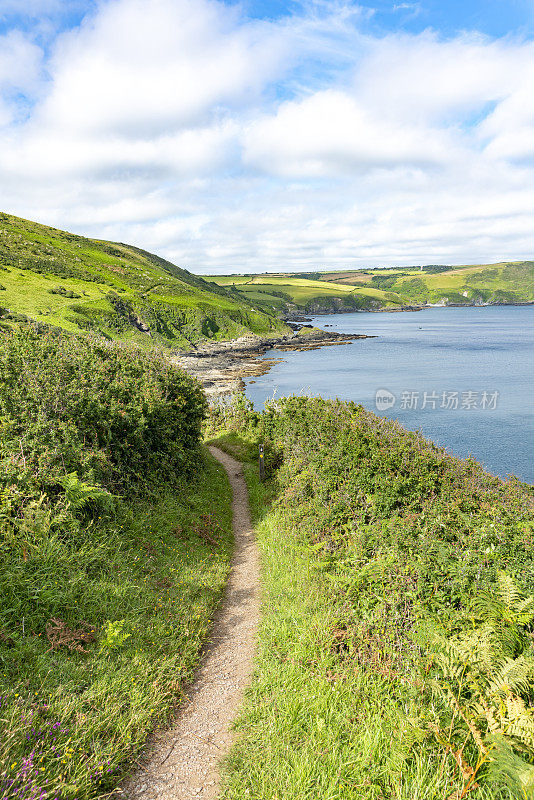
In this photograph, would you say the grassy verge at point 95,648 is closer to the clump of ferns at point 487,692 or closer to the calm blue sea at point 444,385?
the clump of ferns at point 487,692

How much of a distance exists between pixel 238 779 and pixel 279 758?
0.59 metres

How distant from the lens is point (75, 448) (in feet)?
34.9

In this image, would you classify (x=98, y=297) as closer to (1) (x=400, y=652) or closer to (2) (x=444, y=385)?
(2) (x=444, y=385)

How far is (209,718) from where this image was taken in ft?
21.0

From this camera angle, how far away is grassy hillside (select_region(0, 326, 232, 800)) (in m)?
5.24

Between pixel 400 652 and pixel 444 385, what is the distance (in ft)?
203

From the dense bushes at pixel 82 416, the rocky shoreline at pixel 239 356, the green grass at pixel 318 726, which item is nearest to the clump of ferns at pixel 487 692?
the green grass at pixel 318 726

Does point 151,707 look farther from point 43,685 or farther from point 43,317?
point 43,317

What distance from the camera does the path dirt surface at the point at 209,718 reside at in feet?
17.2

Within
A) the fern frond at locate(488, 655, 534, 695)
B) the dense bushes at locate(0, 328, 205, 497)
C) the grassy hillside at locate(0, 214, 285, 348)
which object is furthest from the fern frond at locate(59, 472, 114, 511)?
the grassy hillside at locate(0, 214, 285, 348)

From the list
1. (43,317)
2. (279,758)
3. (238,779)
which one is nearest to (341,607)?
(279,758)

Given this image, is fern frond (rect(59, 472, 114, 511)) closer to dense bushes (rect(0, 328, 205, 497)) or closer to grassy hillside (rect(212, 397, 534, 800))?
dense bushes (rect(0, 328, 205, 497))

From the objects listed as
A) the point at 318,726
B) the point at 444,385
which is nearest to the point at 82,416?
the point at 318,726

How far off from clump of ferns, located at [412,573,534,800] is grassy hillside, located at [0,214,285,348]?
52741mm
